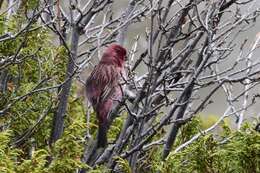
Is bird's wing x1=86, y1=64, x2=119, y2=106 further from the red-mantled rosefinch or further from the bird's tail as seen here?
the bird's tail

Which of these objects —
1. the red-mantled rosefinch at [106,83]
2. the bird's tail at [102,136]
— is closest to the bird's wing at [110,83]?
the red-mantled rosefinch at [106,83]

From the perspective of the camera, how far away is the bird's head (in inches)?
140

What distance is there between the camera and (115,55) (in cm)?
356

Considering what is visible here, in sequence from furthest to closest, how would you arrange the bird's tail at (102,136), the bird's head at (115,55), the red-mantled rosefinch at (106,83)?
the bird's head at (115,55) → the red-mantled rosefinch at (106,83) → the bird's tail at (102,136)

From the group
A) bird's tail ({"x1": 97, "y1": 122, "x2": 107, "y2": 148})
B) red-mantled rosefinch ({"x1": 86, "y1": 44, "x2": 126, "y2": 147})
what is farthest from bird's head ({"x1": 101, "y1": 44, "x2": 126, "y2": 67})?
bird's tail ({"x1": 97, "y1": 122, "x2": 107, "y2": 148})

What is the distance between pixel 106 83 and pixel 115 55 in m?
0.19

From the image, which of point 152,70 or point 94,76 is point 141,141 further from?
point 94,76

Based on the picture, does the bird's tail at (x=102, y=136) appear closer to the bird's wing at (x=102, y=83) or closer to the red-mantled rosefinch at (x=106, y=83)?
the red-mantled rosefinch at (x=106, y=83)

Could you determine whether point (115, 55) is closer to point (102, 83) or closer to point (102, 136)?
point (102, 83)

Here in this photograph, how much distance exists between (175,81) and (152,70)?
754 mm

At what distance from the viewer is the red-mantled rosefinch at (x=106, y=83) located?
342 cm

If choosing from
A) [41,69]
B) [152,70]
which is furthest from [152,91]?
[41,69]

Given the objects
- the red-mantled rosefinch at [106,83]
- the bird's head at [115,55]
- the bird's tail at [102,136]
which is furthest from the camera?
the bird's head at [115,55]

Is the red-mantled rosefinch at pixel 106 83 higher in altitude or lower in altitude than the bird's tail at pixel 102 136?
higher
